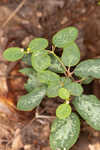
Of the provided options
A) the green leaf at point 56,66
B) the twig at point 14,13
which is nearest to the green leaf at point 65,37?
the green leaf at point 56,66

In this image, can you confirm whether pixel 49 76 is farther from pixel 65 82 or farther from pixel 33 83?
pixel 33 83

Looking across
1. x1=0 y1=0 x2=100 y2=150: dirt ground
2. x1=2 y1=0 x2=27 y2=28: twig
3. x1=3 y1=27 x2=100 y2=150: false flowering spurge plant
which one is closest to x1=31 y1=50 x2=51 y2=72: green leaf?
x1=3 y1=27 x2=100 y2=150: false flowering spurge plant

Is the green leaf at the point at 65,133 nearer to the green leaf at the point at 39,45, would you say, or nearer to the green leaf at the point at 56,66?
the green leaf at the point at 56,66

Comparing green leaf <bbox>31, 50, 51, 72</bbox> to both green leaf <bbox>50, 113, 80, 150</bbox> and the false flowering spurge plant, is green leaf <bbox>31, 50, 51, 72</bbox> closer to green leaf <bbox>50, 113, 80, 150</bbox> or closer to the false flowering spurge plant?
the false flowering spurge plant

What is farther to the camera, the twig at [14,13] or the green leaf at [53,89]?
the twig at [14,13]

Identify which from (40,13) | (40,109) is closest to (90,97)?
(40,109)

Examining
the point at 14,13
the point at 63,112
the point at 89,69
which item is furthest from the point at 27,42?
the point at 63,112
